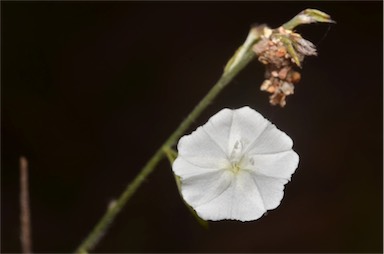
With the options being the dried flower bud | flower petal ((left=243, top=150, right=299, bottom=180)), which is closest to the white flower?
flower petal ((left=243, top=150, right=299, bottom=180))

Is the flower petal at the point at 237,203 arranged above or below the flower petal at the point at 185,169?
below

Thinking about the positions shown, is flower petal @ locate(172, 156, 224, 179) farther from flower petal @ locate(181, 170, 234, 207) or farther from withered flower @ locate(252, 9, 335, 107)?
withered flower @ locate(252, 9, 335, 107)

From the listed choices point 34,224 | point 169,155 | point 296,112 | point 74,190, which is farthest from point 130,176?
point 169,155

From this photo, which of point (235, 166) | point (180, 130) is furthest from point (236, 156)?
point (180, 130)

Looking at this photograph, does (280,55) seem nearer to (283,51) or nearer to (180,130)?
(283,51)

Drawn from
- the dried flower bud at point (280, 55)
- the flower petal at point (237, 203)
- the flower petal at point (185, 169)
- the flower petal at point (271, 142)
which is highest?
the dried flower bud at point (280, 55)

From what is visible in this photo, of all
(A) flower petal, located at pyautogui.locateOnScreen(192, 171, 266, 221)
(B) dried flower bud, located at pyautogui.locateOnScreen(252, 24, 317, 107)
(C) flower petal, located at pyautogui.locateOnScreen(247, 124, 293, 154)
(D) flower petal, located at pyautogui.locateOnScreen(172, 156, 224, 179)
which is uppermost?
(B) dried flower bud, located at pyautogui.locateOnScreen(252, 24, 317, 107)

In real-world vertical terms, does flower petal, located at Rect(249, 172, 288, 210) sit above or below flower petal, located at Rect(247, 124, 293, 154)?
below

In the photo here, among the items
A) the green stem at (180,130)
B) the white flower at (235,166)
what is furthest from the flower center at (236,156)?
the green stem at (180,130)

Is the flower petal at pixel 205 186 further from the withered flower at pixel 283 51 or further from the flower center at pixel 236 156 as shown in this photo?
the withered flower at pixel 283 51
